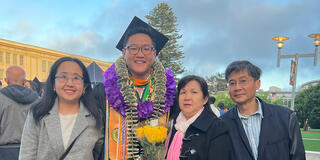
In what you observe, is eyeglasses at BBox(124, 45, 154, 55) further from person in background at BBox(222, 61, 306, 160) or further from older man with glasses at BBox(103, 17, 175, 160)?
person in background at BBox(222, 61, 306, 160)

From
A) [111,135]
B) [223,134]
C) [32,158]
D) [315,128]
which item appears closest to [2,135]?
[32,158]

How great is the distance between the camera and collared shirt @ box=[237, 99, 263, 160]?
2.49 metres

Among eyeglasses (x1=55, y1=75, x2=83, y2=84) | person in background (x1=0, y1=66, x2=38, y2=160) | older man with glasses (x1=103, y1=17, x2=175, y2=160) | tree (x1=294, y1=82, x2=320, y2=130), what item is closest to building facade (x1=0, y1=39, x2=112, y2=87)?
tree (x1=294, y1=82, x2=320, y2=130)

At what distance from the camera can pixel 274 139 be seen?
2.43m

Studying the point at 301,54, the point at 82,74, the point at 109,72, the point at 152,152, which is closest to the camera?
the point at 152,152

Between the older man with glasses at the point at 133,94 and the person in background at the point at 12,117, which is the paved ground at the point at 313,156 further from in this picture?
the person in background at the point at 12,117

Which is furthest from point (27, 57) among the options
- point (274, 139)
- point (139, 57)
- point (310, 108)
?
point (274, 139)

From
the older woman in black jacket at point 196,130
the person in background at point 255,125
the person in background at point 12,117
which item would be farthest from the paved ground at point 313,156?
the person in background at point 12,117

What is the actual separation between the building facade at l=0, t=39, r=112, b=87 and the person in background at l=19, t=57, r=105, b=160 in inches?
1059

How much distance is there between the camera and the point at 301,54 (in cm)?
1044

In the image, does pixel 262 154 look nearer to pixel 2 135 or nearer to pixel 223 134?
pixel 223 134

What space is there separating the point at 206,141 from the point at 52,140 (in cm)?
143

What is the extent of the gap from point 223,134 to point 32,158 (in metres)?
1.79

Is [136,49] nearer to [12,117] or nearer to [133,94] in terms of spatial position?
[133,94]
